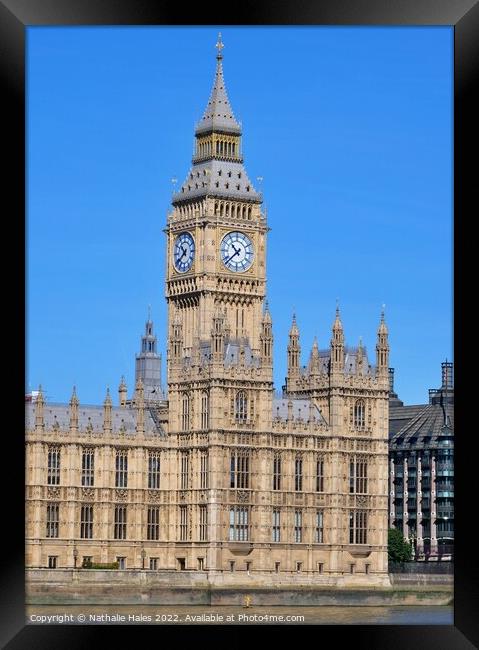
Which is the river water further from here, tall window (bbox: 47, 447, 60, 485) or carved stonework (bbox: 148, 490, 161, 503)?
carved stonework (bbox: 148, 490, 161, 503)

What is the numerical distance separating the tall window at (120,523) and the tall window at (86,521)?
33.4 inches

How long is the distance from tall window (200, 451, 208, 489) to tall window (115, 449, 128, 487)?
2.20 metres

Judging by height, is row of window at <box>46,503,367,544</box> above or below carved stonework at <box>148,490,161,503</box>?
below

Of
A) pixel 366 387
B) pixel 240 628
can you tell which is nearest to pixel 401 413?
pixel 366 387

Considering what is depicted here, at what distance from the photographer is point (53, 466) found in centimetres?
5194

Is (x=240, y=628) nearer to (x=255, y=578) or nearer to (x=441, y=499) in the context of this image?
(x=255, y=578)

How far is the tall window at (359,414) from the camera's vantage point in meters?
57.0

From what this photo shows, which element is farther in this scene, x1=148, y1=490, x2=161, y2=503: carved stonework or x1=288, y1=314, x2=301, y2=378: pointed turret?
x1=288, y1=314, x2=301, y2=378: pointed turret

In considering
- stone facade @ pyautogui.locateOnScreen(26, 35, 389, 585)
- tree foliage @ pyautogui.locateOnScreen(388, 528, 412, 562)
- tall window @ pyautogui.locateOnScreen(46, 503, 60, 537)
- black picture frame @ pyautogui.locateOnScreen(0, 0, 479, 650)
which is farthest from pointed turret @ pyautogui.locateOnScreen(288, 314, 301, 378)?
black picture frame @ pyautogui.locateOnScreen(0, 0, 479, 650)

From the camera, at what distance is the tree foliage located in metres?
59.6

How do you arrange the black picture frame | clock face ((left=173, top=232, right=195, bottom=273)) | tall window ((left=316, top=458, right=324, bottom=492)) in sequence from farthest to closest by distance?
clock face ((left=173, top=232, right=195, bottom=273)) < tall window ((left=316, top=458, right=324, bottom=492)) < the black picture frame
